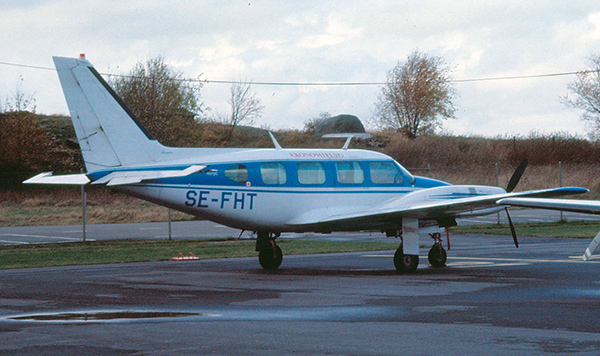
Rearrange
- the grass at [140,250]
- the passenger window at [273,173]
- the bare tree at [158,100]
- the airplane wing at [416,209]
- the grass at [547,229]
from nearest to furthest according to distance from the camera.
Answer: the airplane wing at [416,209] → the passenger window at [273,173] → the grass at [140,250] → the grass at [547,229] → the bare tree at [158,100]

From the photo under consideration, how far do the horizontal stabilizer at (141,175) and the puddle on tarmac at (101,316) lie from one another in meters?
5.66

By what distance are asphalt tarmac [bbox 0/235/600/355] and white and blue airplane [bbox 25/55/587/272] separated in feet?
4.13

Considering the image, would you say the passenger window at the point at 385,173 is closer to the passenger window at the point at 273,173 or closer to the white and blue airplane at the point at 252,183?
the white and blue airplane at the point at 252,183

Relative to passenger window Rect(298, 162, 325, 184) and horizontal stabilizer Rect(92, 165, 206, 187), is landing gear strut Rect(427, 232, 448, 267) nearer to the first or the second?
passenger window Rect(298, 162, 325, 184)

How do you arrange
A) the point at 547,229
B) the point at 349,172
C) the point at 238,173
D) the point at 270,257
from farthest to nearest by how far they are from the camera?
the point at 547,229, the point at 270,257, the point at 349,172, the point at 238,173

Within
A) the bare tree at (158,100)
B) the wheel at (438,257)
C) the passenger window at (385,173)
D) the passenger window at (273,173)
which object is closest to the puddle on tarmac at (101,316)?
the passenger window at (273,173)

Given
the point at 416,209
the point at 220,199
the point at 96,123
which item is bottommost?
the point at 416,209

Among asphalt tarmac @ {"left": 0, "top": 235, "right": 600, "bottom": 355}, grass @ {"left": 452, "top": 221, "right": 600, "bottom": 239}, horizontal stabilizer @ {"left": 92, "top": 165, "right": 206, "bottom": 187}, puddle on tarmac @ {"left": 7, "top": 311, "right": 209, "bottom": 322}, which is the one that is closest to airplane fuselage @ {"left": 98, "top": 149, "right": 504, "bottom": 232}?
horizontal stabilizer @ {"left": 92, "top": 165, "right": 206, "bottom": 187}

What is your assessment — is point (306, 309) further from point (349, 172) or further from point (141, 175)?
point (349, 172)

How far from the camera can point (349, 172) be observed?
19.4 m

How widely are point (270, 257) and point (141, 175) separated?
3.98 meters

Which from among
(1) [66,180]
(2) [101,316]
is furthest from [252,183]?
(2) [101,316]

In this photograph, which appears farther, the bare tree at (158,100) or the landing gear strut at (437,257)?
the bare tree at (158,100)

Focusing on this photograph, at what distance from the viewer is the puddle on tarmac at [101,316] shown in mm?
11320
